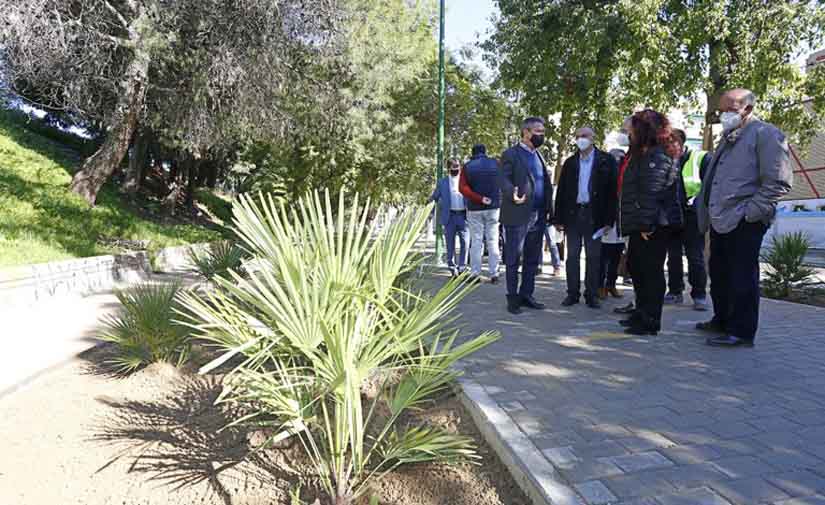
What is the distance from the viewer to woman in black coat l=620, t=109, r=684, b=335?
4.45 m

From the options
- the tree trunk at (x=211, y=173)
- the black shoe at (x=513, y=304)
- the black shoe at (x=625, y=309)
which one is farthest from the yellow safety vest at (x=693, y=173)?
the tree trunk at (x=211, y=173)

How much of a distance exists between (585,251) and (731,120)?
6.81ft

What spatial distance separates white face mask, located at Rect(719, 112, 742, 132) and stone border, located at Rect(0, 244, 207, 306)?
6676 mm

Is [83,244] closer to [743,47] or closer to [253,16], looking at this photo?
[253,16]

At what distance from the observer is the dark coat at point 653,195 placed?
443 cm

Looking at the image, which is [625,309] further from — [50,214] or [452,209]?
[50,214]

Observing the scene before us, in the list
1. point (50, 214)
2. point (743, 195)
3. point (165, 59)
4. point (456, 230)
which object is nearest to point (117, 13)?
point (165, 59)

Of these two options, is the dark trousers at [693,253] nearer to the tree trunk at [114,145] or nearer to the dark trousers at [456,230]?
the dark trousers at [456,230]

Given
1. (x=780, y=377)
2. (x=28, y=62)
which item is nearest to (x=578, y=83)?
(x=780, y=377)

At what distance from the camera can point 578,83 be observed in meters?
10.7

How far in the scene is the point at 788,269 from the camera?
677 cm

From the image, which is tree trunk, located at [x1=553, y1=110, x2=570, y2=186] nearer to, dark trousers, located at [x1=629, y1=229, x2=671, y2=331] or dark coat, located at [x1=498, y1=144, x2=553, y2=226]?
dark coat, located at [x1=498, y1=144, x2=553, y2=226]

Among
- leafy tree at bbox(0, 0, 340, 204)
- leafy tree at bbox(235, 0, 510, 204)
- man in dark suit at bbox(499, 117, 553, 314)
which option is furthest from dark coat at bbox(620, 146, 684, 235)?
leafy tree at bbox(235, 0, 510, 204)

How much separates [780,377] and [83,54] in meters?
12.5
